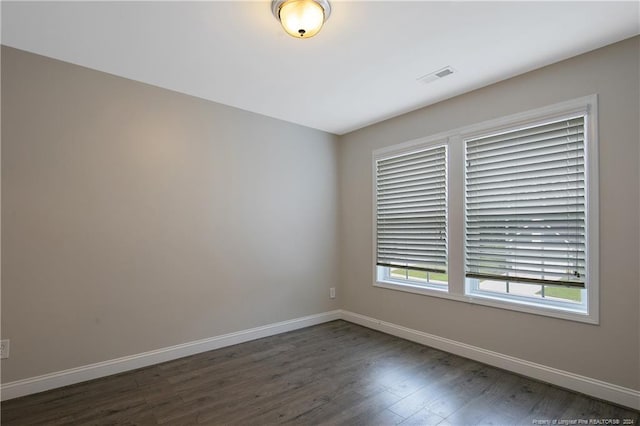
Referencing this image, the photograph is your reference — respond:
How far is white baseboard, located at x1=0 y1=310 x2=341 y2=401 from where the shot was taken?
2492mm

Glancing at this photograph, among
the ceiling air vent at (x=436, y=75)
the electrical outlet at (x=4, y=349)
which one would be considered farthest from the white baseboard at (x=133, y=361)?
the ceiling air vent at (x=436, y=75)

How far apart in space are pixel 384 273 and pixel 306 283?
105 cm

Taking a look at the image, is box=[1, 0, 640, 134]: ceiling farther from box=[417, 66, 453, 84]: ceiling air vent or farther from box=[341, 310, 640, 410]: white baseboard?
box=[341, 310, 640, 410]: white baseboard

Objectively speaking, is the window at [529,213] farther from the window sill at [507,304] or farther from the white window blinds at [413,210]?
the white window blinds at [413,210]

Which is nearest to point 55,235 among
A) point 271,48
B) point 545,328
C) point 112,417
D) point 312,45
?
point 112,417

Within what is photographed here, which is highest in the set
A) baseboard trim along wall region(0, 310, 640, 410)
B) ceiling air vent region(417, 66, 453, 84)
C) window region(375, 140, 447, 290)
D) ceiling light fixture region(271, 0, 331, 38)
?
ceiling air vent region(417, 66, 453, 84)

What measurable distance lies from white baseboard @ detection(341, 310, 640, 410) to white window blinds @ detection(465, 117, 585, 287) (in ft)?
2.34

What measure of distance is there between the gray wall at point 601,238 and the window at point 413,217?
30cm

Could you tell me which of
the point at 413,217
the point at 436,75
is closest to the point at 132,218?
the point at 413,217

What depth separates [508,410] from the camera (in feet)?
7.59

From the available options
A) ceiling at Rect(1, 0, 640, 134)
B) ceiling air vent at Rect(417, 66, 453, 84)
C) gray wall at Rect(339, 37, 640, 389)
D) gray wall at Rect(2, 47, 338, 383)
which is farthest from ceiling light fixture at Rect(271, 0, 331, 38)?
gray wall at Rect(339, 37, 640, 389)

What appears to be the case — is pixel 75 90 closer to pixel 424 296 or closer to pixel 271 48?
pixel 271 48

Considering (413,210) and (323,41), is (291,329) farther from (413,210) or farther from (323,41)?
(323,41)

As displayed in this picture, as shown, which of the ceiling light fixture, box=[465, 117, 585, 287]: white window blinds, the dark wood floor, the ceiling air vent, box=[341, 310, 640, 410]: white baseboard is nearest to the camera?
the ceiling light fixture
